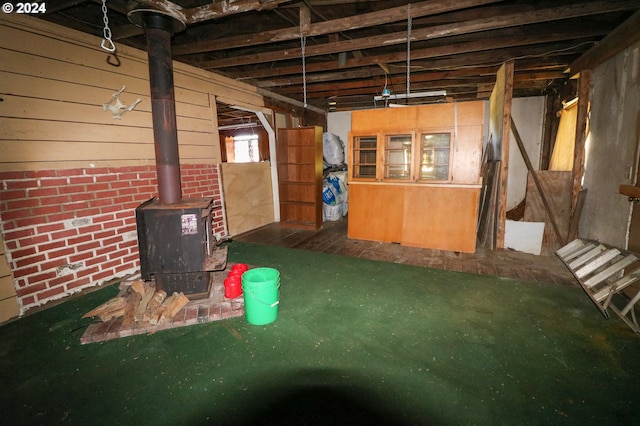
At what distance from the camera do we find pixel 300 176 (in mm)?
6227

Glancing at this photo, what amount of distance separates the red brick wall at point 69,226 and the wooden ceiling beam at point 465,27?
7.82 feet

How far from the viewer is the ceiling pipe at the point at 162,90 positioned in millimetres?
2629

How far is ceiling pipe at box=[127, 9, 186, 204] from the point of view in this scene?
8.63ft

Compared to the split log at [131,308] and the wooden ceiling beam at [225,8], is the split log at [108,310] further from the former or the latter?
the wooden ceiling beam at [225,8]

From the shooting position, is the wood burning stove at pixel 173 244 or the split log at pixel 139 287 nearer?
the wood burning stove at pixel 173 244

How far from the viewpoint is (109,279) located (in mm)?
3500

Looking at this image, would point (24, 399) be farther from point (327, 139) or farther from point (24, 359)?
point (327, 139)

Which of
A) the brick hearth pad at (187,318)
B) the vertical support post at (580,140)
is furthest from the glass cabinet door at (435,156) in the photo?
the brick hearth pad at (187,318)

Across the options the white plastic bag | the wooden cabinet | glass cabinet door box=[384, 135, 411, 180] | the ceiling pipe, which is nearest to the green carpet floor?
the ceiling pipe

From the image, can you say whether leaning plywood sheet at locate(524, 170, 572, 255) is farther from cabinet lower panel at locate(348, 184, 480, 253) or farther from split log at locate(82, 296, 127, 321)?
split log at locate(82, 296, 127, 321)

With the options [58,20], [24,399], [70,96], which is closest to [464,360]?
[24,399]

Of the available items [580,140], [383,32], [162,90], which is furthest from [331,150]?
[162,90]

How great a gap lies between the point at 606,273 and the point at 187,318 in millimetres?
4130

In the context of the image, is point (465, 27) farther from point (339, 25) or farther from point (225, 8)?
point (225, 8)
